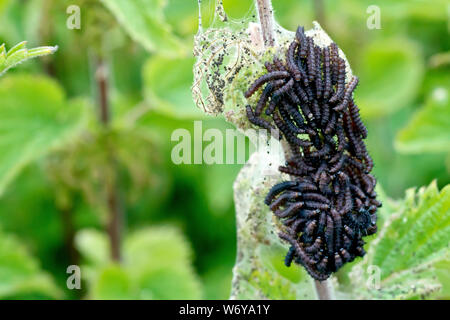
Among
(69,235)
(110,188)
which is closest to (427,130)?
(110,188)

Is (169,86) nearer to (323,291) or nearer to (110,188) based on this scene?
(110,188)

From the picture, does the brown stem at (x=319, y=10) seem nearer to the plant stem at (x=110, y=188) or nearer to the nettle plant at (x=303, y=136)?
the plant stem at (x=110, y=188)

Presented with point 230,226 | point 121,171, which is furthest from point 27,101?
point 230,226

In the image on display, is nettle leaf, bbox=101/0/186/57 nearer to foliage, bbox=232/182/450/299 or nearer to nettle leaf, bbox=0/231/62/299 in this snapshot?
foliage, bbox=232/182/450/299

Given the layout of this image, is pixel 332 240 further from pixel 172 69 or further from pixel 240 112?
pixel 172 69

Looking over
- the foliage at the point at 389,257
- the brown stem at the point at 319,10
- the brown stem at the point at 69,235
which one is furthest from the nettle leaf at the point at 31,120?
the brown stem at the point at 319,10

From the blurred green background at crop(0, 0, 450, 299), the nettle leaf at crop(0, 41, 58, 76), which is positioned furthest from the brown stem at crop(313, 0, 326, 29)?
the nettle leaf at crop(0, 41, 58, 76)
